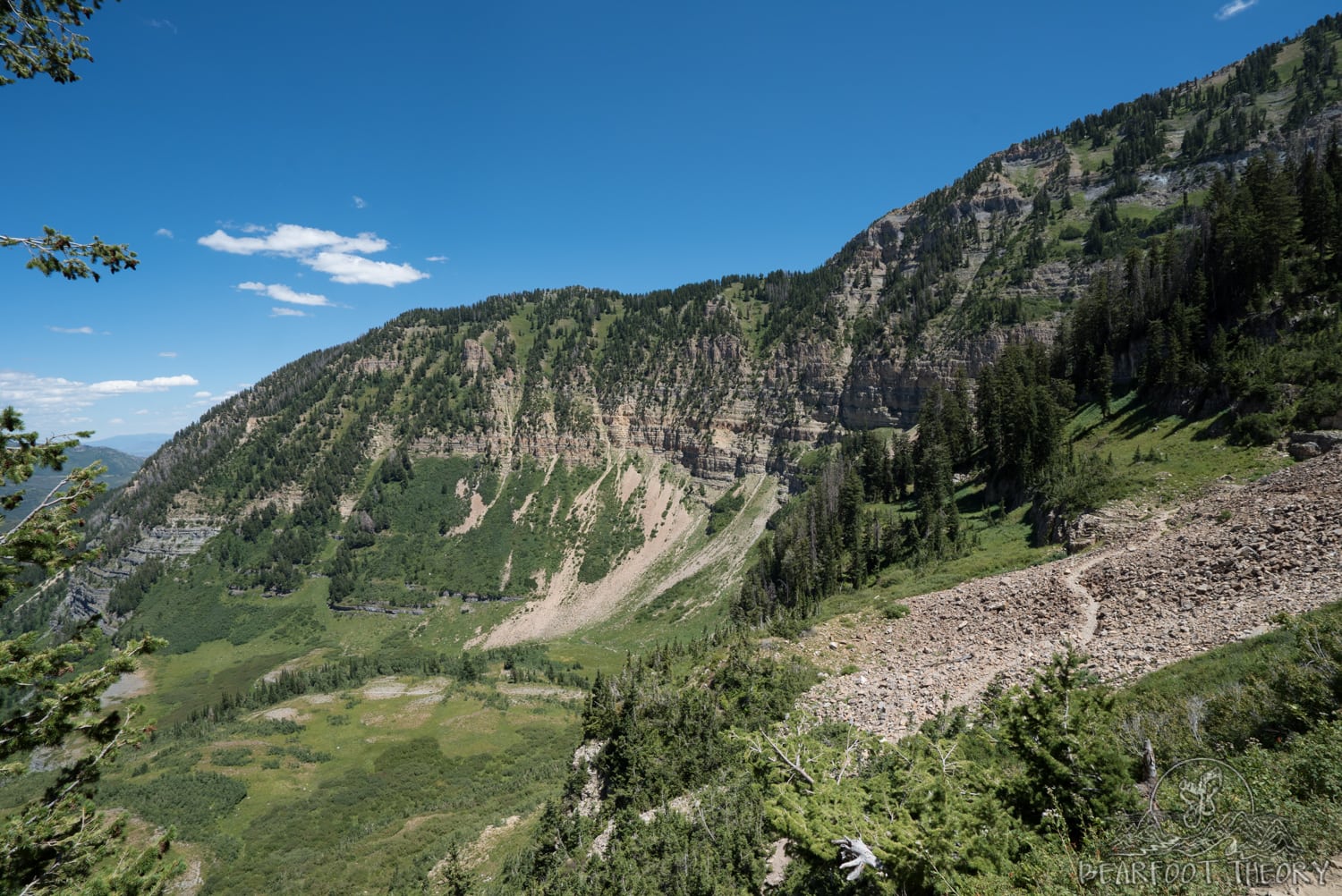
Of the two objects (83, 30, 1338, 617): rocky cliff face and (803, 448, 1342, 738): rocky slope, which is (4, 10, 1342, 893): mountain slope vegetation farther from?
(803, 448, 1342, 738): rocky slope

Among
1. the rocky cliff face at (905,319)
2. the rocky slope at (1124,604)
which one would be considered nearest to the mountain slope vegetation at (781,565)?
the rocky cliff face at (905,319)

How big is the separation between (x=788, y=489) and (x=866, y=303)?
73.2 m

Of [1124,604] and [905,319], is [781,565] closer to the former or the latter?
[1124,604]

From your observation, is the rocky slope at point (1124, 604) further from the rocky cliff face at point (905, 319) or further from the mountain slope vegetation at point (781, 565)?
the rocky cliff face at point (905, 319)

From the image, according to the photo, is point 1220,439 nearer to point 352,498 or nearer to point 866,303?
point 866,303

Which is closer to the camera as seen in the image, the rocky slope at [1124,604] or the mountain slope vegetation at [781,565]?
the mountain slope vegetation at [781,565]

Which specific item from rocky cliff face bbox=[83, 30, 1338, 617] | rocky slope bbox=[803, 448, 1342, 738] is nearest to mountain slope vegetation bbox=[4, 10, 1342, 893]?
rocky cliff face bbox=[83, 30, 1338, 617]

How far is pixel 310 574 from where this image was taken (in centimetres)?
17025

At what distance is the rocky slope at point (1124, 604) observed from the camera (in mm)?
20078

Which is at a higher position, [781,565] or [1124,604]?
[1124,604]

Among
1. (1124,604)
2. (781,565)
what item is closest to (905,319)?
(781,565)

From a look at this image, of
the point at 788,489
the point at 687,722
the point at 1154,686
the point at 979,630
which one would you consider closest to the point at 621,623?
the point at 788,489

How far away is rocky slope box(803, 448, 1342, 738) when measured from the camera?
20078 mm

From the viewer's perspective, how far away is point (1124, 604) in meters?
24.0
